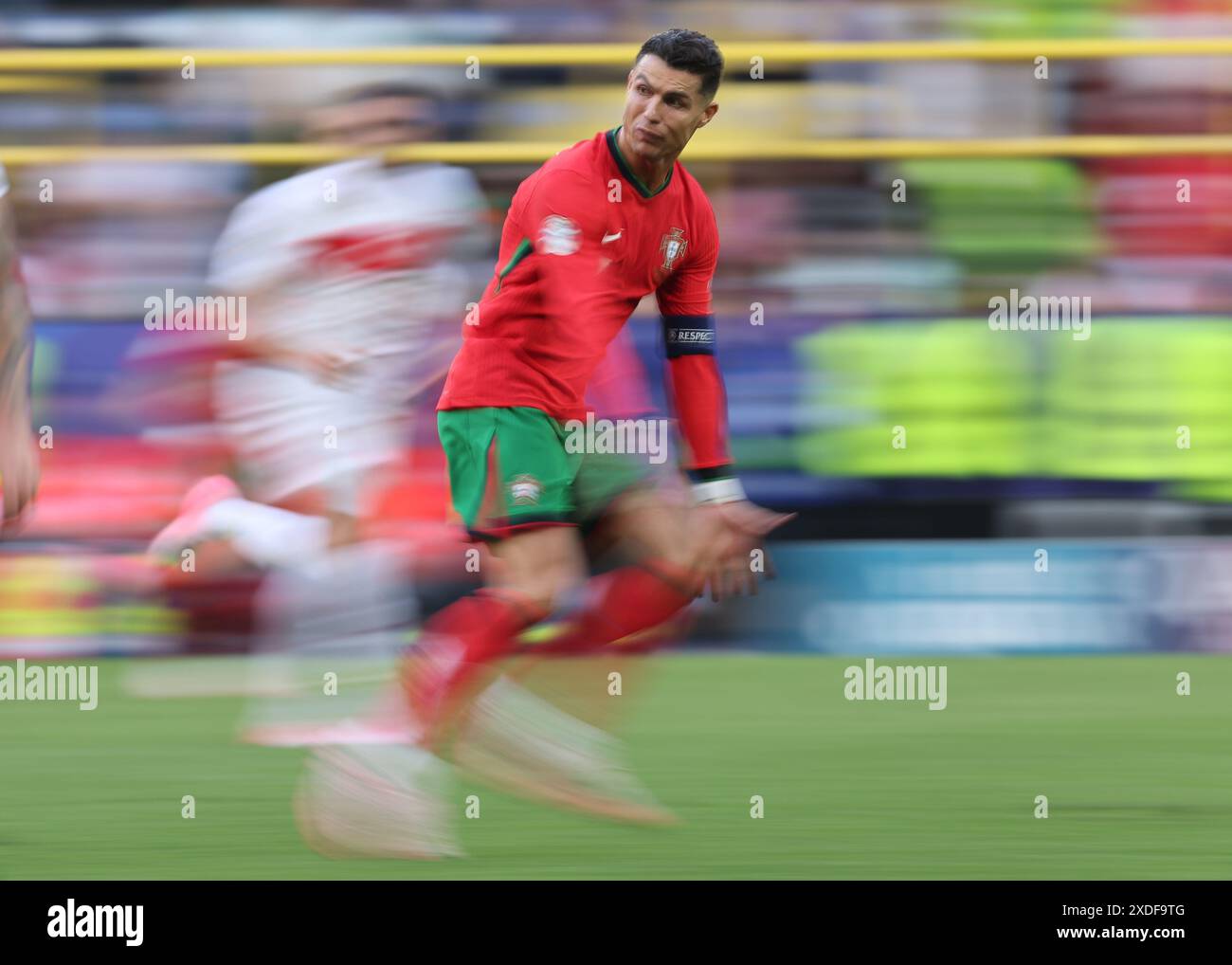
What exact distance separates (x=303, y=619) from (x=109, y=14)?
11.1ft

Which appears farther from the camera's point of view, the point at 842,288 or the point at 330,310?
the point at 842,288

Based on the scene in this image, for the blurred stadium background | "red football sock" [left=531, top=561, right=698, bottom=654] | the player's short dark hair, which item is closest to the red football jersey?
the player's short dark hair

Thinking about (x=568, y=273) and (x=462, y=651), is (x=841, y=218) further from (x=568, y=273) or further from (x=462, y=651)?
(x=462, y=651)

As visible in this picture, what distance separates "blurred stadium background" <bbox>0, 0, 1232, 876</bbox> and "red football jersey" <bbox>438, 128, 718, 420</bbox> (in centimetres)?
291

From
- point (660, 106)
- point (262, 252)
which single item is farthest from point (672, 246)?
point (262, 252)

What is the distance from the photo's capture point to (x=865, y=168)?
7.44m

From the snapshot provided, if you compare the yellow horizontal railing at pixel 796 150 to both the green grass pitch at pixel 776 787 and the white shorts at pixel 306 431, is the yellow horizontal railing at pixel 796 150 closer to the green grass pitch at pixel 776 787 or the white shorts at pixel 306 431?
the green grass pitch at pixel 776 787

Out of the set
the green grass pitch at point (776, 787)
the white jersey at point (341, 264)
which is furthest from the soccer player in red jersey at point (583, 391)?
the white jersey at point (341, 264)

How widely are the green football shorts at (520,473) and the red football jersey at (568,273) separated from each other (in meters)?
0.04

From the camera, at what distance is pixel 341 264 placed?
5277 mm

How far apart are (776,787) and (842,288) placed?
285 centimetres

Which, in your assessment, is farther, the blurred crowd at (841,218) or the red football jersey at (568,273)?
the blurred crowd at (841,218)

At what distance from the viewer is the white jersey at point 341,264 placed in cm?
521

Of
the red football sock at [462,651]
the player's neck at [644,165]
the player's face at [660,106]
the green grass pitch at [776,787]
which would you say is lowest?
the green grass pitch at [776,787]
